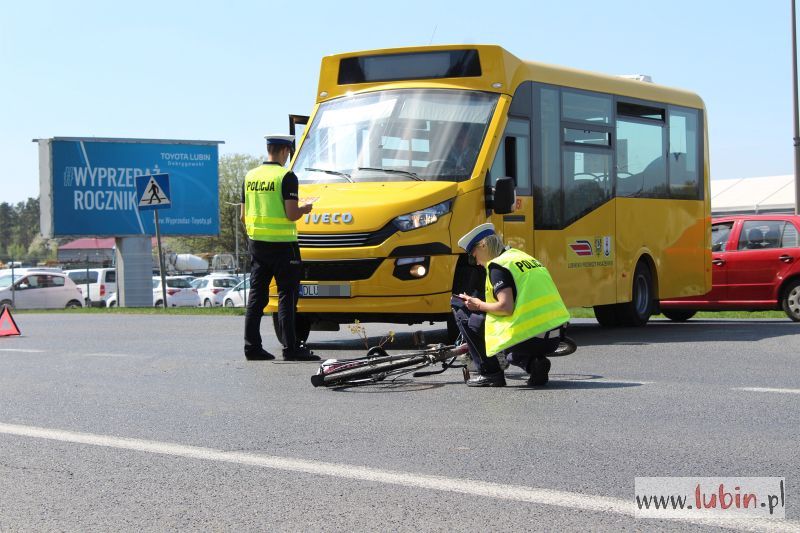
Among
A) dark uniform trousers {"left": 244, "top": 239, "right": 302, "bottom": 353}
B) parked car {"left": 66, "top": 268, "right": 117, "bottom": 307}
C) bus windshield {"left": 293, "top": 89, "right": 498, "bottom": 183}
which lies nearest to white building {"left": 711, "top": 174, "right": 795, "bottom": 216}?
parked car {"left": 66, "top": 268, "right": 117, "bottom": 307}

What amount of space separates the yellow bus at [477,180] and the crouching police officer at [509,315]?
2923 mm

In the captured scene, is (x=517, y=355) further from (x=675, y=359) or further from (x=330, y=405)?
(x=675, y=359)

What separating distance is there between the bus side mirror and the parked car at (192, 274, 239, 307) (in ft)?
110

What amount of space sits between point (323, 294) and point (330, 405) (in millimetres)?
4139

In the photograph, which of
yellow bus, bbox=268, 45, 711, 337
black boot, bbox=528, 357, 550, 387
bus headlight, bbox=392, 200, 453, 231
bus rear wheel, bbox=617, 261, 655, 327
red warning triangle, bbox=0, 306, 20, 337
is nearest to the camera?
black boot, bbox=528, 357, 550, 387

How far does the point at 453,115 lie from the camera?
13.4 meters

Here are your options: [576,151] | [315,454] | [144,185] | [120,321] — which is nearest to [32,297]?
[144,185]

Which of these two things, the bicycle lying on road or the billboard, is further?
the billboard

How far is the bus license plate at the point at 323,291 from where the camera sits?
1250cm

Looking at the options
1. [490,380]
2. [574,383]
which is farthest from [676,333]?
[490,380]

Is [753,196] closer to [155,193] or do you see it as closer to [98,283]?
[98,283]

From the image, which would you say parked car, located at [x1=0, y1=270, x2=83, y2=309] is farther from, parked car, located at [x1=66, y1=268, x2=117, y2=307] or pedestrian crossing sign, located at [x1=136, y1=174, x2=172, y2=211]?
pedestrian crossing sign, located at [x1=136, y1=174, x2=172, y2=211]

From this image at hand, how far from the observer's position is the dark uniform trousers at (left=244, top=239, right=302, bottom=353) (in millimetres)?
11828

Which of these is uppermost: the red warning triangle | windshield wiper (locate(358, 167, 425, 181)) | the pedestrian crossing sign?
the pedestrian crossing sign
